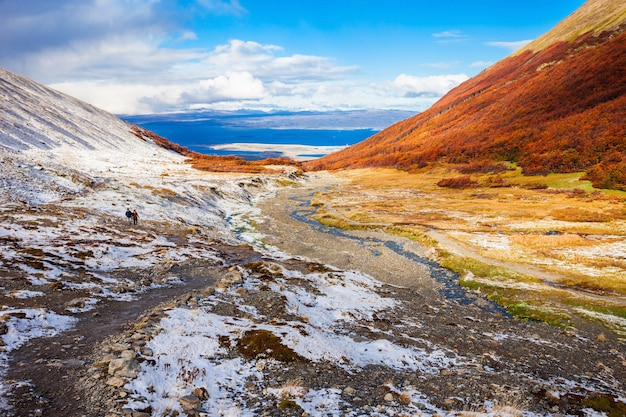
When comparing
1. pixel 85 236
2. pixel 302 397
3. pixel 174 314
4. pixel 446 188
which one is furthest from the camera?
pixel 446 188

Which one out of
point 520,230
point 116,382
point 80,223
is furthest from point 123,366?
point 520,230

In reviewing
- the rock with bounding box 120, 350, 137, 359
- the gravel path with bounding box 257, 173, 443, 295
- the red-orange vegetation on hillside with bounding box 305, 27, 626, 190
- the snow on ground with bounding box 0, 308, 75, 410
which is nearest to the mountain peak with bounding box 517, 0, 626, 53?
the red-orange vegetation on hillside with bounding box 305, 27, 626, 190

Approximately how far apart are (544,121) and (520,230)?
7336 cm

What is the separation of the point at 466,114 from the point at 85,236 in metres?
149

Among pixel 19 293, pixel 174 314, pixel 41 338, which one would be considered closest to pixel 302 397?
pixel 174 314

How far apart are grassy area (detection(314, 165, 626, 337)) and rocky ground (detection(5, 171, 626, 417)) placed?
5107 mm

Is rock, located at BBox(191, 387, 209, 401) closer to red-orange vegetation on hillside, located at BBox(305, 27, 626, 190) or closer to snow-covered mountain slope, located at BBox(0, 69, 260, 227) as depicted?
snow-covered mountain slope, located at BBox(0, 69, 260, 227)

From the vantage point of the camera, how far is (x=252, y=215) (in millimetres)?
69125

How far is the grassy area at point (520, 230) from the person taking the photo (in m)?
32.3

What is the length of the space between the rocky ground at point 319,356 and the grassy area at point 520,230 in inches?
201

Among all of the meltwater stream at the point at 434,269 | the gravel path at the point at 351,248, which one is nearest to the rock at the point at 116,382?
the gravel path at the point at 351,248

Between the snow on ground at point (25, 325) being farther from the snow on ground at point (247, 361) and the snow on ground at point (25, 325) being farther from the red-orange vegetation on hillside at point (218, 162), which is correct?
the red-orange vegetation on hillside at point (218, 162)

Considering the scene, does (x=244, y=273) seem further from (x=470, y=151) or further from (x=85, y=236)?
(x=470, y=151)

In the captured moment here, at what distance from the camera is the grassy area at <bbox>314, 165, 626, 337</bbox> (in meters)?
32.3
